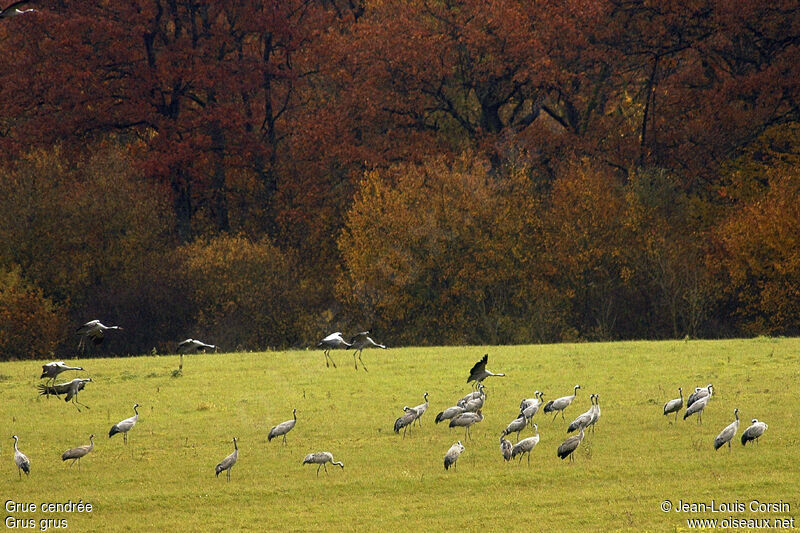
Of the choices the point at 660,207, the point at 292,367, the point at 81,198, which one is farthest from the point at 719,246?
the point at 81,198

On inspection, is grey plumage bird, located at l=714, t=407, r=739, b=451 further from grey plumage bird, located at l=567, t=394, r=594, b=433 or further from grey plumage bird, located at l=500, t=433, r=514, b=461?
grey plumage bird, located at l=500, t=433, r=514, b=461

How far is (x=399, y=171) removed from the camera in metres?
56.9

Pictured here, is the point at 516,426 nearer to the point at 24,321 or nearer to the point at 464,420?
the point at 464,420

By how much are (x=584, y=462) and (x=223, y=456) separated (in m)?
7.26

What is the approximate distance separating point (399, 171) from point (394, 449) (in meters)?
36.0

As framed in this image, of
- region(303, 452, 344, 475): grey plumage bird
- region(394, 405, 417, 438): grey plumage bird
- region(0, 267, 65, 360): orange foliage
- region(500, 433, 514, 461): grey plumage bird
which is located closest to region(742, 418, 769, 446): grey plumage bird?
region(500, 433, 514, 461): grey plumage bird

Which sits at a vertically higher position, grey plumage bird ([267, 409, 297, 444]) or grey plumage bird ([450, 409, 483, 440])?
grey plumage bird ([450, 409, 483, 440])

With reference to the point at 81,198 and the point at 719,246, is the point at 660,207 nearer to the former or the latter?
the point at 719,246

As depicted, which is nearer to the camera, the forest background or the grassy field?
the grassy field

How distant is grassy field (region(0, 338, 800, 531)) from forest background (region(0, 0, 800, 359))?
15852mm

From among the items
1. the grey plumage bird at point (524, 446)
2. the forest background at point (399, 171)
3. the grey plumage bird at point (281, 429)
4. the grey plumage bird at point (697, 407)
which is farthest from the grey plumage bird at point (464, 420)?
the forest background at point (399, 171)

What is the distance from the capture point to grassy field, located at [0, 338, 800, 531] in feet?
59.0

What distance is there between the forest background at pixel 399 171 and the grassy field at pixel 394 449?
52.0 feet

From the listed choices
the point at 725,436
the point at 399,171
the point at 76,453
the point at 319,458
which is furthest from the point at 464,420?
the point at 399,171
